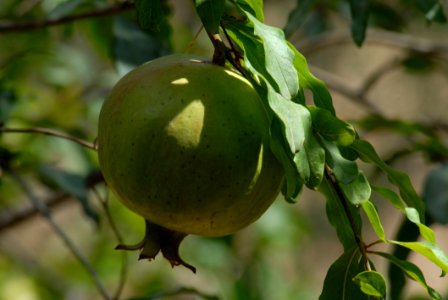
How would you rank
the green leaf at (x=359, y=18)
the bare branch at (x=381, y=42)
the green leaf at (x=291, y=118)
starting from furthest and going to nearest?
the bare branch at (x=381, y=42) → the green leaf at (x=359, y=18) → the green leaf at (x=291, y=118)

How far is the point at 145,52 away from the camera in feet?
5.51

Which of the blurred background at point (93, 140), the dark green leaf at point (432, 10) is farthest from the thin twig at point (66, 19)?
the dark green leaf at point (432, 10)

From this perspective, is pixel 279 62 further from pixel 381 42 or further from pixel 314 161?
pixel 381 42

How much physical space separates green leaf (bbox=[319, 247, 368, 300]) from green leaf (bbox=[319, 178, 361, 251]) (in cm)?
2

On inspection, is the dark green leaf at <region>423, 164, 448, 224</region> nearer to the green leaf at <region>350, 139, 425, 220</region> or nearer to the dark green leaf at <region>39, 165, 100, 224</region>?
the green leaf at <region>350, 139, 425, 220</region>

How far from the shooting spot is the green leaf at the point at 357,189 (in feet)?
3.40

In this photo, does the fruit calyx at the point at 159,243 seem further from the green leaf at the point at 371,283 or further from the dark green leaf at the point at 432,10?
the dark green leaf at the point at 432,10

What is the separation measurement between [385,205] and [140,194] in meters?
4.10

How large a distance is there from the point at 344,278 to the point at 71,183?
0.81m

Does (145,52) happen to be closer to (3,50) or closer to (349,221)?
(349,221)

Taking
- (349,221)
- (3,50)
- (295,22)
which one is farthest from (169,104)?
(3,50)

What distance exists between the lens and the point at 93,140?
202 cm

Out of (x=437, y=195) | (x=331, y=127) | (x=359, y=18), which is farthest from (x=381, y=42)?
(x=331, y=127)

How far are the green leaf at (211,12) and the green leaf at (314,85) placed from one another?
0.11m
